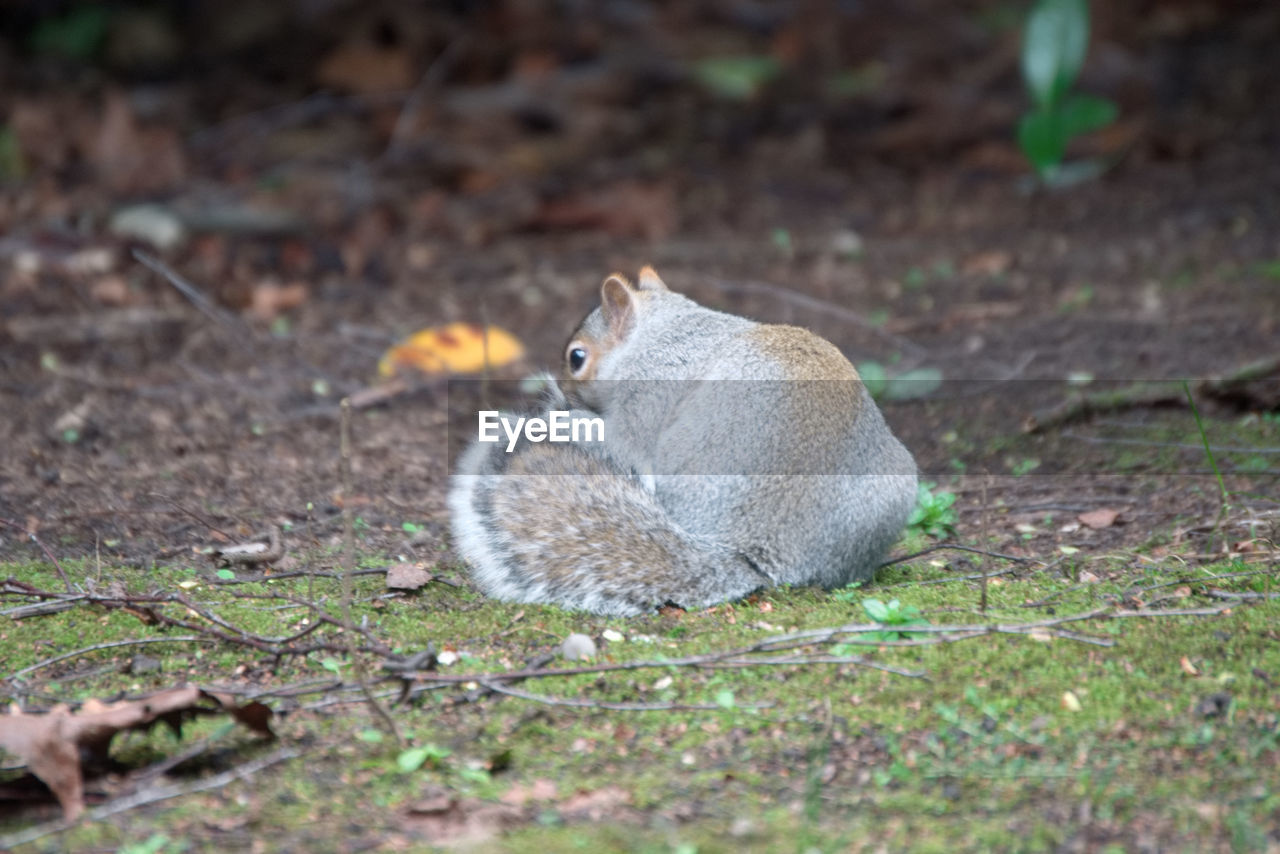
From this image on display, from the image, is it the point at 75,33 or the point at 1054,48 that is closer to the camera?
the point at 1054,48

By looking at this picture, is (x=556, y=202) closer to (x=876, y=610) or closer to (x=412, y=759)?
(x=876, y=610)

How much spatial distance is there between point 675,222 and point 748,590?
15.2 feet

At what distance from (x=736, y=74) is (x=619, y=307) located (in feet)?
17.2

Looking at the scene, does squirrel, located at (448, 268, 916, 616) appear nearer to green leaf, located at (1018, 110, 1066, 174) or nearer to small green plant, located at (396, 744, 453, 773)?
small green plant, located at (396, 744, 453, 773)

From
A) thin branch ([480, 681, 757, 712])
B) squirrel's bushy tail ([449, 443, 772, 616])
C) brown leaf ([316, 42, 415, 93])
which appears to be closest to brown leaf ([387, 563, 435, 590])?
squirrel's bushy tail ([449, 443, 772, 616])

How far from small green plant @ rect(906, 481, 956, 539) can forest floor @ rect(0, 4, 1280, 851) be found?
0.24ft

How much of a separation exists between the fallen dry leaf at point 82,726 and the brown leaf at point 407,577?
78 cm

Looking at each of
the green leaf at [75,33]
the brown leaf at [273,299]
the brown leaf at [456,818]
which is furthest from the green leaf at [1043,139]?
the green leaf at [75,33]

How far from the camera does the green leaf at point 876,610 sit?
9.39 feet

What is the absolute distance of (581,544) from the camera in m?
3.16

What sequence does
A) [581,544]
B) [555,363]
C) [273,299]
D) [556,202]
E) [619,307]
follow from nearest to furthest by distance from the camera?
[581,544], [619,307], [555,363], [273,299], [556,202]

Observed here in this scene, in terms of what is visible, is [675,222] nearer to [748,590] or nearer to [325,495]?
[325,495]

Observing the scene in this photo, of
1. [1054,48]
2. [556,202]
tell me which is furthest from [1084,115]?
[556,202]

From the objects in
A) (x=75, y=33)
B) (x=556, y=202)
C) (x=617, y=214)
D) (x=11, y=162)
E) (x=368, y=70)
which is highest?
(x=75, y=33)
